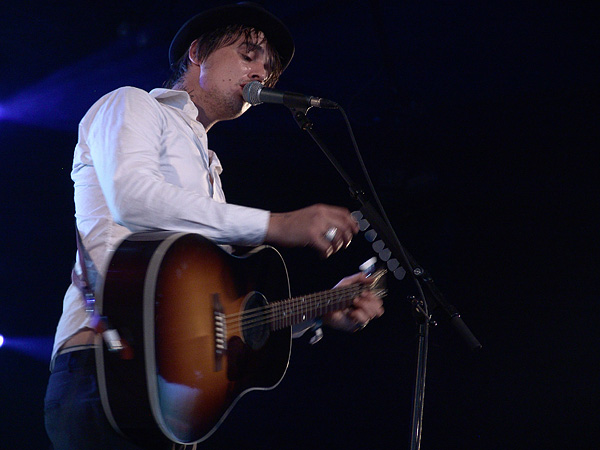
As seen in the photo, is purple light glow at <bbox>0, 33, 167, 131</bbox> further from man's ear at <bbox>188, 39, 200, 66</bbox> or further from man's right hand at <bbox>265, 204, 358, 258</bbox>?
man's right hand at <bbox>265, 204, 358, 258</bbox>

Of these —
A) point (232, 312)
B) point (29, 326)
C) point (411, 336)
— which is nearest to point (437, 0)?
point (411, 336)

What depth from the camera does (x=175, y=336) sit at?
1.17m

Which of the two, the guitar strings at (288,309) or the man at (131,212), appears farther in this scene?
the guitar strings at (288,309)

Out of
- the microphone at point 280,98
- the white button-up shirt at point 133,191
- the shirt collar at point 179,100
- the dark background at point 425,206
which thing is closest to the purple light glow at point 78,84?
the dark background at point 425,206

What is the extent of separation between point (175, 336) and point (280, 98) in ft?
3.01

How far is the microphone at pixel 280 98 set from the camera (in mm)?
1653

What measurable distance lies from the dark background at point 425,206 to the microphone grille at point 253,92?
1.72m

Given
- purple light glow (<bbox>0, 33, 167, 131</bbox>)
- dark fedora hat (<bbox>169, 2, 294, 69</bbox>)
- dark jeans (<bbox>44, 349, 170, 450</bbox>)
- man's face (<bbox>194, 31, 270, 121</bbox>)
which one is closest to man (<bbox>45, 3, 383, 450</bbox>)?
dark jeans (<bbox>44, 349, 170, 450</bbox>)

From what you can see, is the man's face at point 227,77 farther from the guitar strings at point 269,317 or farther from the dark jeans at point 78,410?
the dark jeans at point 78,410

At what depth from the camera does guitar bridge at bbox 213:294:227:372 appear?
1313mm

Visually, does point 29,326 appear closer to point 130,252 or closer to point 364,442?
point 364,442

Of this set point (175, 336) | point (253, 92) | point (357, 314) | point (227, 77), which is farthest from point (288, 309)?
point (227, 77)

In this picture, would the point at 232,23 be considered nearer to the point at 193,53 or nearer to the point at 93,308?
the point at 193,53

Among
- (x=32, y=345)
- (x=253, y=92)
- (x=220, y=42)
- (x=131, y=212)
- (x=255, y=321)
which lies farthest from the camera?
(x=32, y=345)
